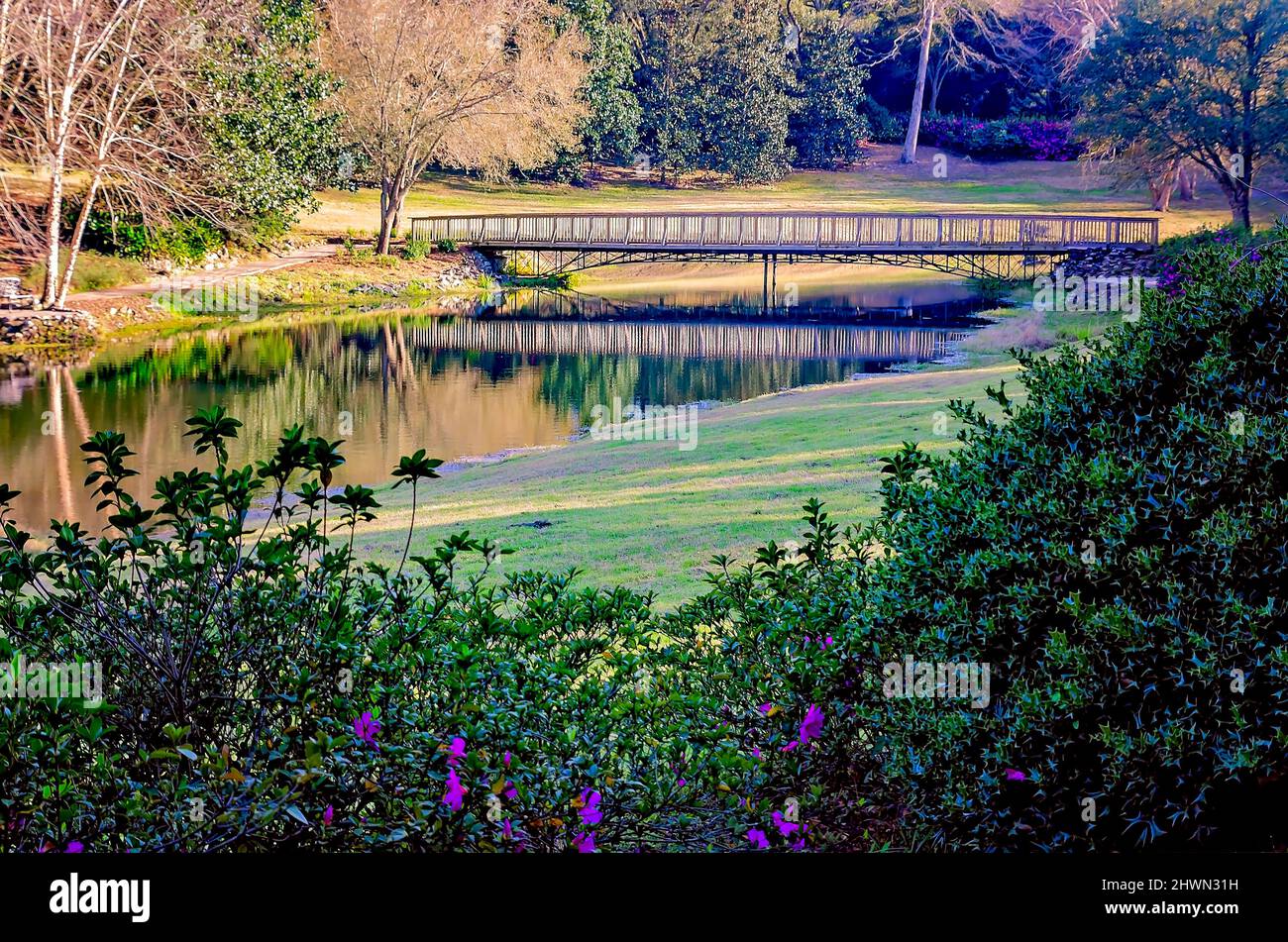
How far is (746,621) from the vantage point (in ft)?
14.9

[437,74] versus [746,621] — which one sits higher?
[437,74]

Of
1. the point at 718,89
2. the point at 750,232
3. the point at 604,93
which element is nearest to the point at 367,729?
the point at 750,232

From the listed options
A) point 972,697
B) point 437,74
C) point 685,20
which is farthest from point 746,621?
point 685,20

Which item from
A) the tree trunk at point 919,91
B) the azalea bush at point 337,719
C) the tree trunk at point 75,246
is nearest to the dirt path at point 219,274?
the tree trunk at point 75,246

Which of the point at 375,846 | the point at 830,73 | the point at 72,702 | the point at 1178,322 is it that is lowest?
the point at 375,846

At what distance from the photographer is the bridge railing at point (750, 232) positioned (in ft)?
124

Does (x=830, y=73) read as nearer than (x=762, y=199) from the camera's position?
No

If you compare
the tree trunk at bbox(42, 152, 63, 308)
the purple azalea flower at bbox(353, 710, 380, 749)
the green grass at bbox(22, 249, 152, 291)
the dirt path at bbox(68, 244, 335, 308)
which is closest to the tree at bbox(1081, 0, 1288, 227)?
the dirt path at bbox(68, 244, 335, 308)

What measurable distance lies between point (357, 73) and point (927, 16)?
3011cm

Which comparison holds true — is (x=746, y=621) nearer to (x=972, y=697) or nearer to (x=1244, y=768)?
(x=972, y=697)

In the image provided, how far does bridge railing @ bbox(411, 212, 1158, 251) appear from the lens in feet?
124

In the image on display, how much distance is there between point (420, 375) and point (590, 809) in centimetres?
2022

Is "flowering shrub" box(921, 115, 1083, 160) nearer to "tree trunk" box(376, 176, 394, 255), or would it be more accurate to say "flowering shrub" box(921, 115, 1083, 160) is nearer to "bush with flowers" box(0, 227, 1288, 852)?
"tree trunk" box(376, 176, 394, 255)

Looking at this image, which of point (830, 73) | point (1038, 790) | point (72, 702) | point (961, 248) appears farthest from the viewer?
point (830, 73)
